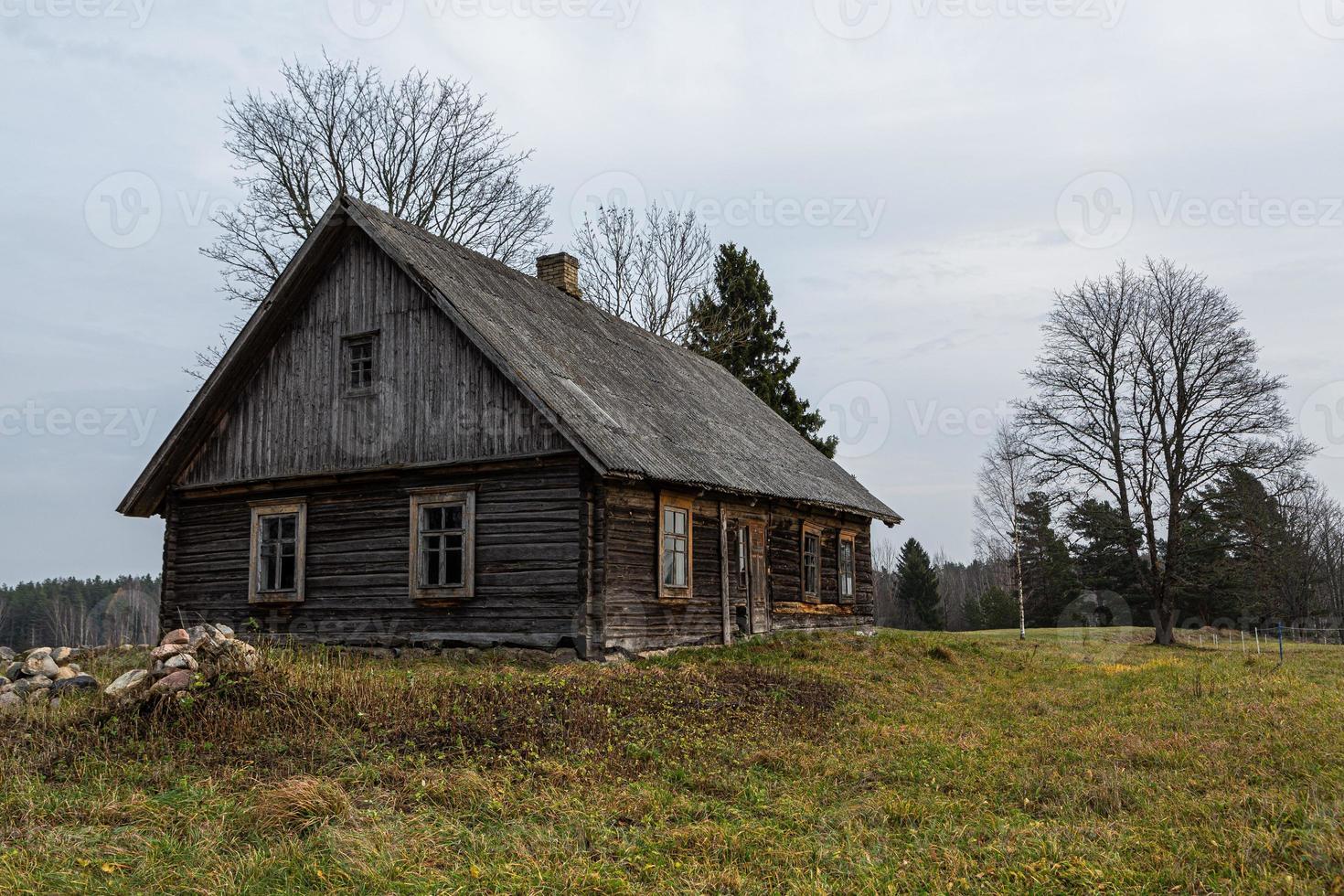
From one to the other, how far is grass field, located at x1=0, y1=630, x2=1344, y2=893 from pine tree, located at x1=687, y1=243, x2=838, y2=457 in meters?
24.9

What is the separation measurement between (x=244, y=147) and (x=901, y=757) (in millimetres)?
23952

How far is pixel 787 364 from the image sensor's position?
124 ft

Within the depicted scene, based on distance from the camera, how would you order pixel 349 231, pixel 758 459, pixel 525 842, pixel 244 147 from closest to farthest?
pixel 525 842, pixel 349 231, pixel 758 459, pixel 244 147

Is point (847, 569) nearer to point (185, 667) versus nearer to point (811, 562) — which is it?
point (811, 562)

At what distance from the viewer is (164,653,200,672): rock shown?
32.3ft

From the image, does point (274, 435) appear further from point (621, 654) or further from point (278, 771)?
point (278, 771)

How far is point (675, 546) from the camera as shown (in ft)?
54.8

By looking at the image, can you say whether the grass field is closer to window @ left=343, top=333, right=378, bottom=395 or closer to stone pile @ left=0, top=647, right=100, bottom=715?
stone pile @ left=0, top=647, right=100, bottom=715

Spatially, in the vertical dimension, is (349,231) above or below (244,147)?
below

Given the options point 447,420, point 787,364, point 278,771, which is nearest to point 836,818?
point 278,771

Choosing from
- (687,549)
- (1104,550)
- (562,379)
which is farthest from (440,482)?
(1104,550)

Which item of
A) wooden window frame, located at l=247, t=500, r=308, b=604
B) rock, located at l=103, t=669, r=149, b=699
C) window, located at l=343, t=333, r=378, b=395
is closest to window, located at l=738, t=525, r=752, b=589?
window, located at l=343, t=333, r=378, b=395

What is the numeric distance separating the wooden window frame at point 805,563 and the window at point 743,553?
A: 8.04 feet

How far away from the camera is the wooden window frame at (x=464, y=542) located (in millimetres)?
15312
